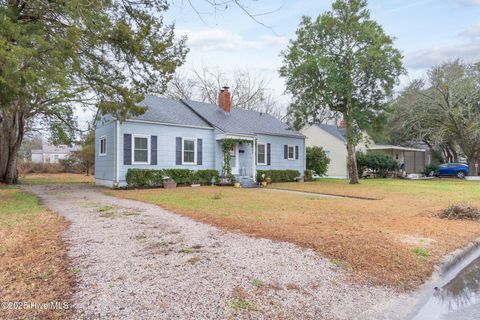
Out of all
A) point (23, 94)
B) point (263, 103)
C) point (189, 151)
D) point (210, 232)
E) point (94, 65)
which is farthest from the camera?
point (263, 103)

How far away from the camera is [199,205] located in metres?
9.51

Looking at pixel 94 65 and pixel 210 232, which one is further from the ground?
pixel 94 65

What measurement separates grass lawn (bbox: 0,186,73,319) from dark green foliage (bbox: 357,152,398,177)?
24192 mm

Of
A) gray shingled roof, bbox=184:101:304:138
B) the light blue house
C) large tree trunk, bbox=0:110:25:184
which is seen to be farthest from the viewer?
gray shingled roof, bbox=184:101:304:138

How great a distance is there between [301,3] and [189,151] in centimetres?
1331

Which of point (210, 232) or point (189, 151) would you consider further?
point (189, 151)

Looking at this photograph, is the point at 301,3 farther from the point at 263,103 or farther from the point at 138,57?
the point at 263,103

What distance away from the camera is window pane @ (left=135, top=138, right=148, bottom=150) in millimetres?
15508

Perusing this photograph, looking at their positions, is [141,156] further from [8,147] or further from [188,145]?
[8,147]

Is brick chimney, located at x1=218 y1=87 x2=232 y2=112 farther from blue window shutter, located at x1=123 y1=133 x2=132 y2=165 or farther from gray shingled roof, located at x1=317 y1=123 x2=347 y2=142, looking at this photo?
gray shingled roof, located at x1=317 y1=123 x2=347 y2=142

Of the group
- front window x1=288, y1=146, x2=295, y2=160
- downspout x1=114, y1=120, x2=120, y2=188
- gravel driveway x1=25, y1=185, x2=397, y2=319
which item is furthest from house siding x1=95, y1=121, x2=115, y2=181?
front window x1=288, y1=146, x2=295, y2=160

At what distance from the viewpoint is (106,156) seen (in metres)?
16.3

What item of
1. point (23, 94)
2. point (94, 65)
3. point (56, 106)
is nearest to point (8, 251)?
point (23, 94)

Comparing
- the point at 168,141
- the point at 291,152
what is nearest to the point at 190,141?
the point at 168,141
